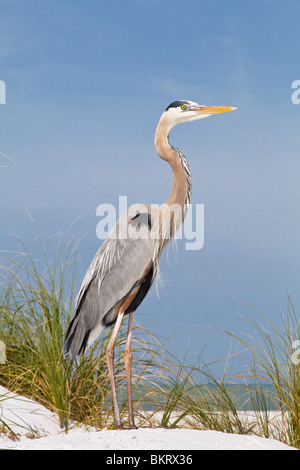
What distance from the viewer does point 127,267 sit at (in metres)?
4.21

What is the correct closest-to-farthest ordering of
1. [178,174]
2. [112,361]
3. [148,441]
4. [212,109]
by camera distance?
1. [148,441]
2. [112,361]
3. [178,174]
4. [212,109]

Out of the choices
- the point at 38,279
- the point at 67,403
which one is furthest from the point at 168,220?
the point at 67,403

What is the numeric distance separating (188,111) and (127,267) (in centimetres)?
155

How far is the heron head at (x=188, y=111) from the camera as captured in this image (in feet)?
15.4

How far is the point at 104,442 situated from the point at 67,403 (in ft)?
4.92

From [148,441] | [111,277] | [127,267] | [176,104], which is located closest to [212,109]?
[176,104]

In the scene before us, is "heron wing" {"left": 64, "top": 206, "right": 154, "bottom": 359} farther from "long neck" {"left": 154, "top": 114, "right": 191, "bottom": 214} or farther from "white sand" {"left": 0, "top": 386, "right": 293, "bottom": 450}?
"white sand" {"left": 0, "top": 386, "right": 293, "bottom": 450}

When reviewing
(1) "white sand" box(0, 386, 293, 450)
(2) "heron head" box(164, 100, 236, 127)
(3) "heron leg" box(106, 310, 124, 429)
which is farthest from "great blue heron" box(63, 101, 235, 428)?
(1) "white sand" box(0, 386, 293, 450)

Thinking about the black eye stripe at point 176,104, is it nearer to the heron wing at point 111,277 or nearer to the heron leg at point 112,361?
the heron wing at point 111,277

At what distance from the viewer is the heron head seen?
4691 mm

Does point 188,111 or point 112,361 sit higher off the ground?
point 188,111

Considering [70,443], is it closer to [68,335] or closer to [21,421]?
[68,335]

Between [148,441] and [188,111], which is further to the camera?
[188,111]

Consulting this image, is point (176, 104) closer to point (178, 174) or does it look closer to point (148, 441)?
point (178, 174)
